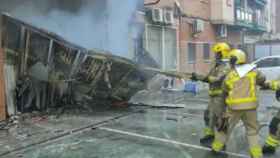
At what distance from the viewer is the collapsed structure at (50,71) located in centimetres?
841

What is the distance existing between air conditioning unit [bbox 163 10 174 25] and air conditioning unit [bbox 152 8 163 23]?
0.55 m

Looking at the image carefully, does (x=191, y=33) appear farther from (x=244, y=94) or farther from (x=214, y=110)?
(x=244, y=94)

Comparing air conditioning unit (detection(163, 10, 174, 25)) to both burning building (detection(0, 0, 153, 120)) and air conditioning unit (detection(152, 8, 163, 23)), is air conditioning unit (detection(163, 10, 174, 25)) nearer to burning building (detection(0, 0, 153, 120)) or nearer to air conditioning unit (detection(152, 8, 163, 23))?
air conditioning unit (detection(152, 8, 163, 23))

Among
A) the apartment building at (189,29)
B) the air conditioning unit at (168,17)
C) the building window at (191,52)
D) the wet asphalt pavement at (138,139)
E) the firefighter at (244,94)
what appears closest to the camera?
the firefighter at (244,94)

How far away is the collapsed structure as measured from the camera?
331 inches

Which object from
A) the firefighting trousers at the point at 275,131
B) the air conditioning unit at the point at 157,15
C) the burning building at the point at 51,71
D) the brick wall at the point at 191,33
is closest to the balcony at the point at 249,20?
the brick wall at the point at 191,33

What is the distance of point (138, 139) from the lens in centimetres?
677

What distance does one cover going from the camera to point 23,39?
28.1 ft

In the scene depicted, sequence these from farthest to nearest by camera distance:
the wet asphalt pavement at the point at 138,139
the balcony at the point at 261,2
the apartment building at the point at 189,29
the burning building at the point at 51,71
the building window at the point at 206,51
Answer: the balcony at the point at 261,2 < the building window at the point at 206,51 < the apartment building at the point at 189,29 < the burning building at the point at 51,71 < the wet asphalt pavement at the point at 138,139

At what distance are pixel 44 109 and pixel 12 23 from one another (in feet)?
7.14

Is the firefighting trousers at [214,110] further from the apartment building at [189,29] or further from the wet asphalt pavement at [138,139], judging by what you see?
the apartment building at [189,29]

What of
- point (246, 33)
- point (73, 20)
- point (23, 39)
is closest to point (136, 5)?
point (73, 20)

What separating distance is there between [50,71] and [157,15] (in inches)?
296

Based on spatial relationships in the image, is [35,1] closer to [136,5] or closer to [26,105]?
[26,105]
